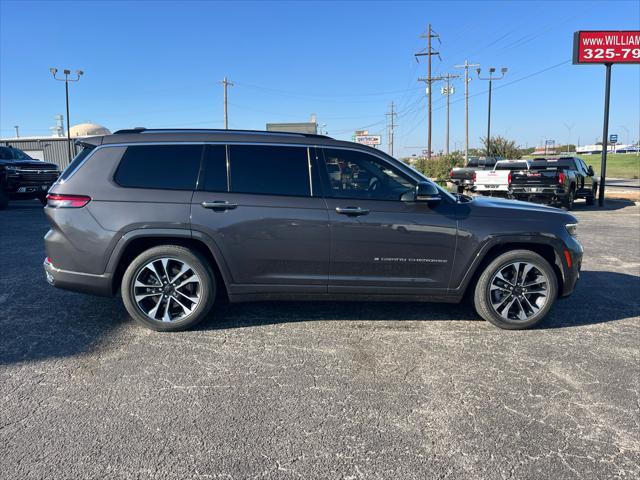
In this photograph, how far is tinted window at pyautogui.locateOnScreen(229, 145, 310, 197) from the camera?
4.46 metres

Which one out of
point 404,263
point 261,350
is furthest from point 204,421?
point 404,263

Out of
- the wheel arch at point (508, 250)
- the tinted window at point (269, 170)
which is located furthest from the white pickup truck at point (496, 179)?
the tinted window at point (269, 170)

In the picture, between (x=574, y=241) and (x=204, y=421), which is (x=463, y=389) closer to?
(x=204, y=421)

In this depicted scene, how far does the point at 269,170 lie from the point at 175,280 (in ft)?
4.36

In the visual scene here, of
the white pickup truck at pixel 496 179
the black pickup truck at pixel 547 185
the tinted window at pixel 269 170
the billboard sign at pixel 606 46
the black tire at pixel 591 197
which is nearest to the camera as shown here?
the tinted window at pixel 269 170

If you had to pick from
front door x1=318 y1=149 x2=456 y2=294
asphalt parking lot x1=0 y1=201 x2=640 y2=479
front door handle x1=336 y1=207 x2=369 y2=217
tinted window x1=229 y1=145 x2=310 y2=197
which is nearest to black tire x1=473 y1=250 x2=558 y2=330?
asphalt parking lot x1=0 y1=201 x2=640 y2=479

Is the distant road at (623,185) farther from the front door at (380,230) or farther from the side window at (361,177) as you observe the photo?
the side window at (361,177)

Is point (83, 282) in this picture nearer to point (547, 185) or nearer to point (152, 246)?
point (152, 246)

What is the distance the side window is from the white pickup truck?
1231cm

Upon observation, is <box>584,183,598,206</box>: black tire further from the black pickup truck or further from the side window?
Answer: the side window

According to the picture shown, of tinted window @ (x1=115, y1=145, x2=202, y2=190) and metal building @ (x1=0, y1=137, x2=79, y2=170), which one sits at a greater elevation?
metal building @ (x1=0, y1=137, x2=79, y2=170)

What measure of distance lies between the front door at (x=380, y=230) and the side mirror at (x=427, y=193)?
0.07 metres

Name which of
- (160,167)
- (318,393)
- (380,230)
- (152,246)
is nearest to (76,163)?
(160,167)

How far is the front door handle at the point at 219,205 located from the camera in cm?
436
